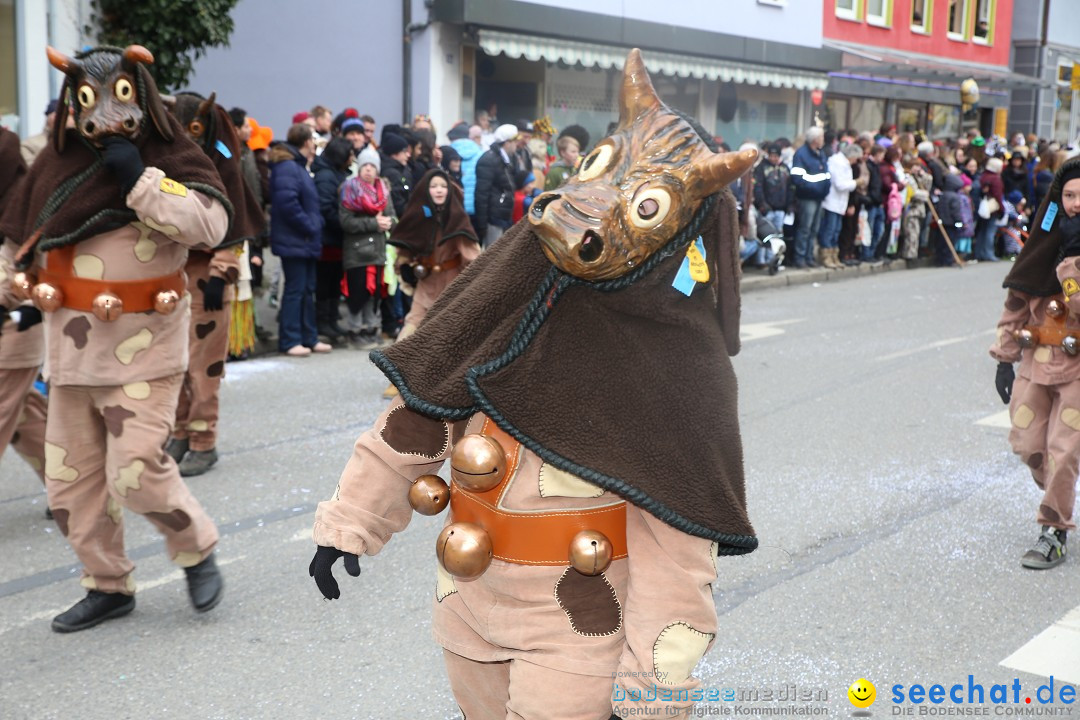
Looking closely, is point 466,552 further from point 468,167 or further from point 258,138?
point 468,167

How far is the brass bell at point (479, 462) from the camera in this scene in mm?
2184

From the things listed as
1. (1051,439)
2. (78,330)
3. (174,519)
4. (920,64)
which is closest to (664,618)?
(174,519)

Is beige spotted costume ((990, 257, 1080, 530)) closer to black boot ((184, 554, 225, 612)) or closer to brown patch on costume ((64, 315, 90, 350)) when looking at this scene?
black boot ((184, 554, 225, 612))

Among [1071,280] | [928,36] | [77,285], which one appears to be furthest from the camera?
[928,36]

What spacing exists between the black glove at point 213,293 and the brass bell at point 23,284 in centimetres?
191

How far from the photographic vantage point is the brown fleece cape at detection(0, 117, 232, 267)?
4105 millimetres

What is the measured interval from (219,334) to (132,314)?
210 centimetres

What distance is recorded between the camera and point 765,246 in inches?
624

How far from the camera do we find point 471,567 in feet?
7.22

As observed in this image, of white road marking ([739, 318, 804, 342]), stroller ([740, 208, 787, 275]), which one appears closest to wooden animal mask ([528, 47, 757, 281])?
white road marking ([739, 318, 804, 342])

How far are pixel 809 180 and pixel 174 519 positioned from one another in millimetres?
13210

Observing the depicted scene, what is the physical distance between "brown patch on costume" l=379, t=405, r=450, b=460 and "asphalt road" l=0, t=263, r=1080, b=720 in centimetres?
54

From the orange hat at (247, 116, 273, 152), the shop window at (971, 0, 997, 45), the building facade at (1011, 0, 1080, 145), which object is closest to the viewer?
the orange hat at (247, 116, 273, 152)

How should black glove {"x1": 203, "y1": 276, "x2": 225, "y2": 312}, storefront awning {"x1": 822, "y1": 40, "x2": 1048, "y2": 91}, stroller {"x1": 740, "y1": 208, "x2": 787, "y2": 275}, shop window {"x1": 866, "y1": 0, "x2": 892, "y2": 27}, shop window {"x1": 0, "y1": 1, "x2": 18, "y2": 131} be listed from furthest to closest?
1. shop window {"x1": 866, "y1": 0, "x2": 892, "y2": 27}
2. storefront awning {"x1": 822, "y1": 40, "x2": 1048, "y2": 91}
3. stroller {"x1": 740, "y1": 208, "x2": 787, "y2": 275}
4. shop window {"x1": 0, "y1": 1, "x2": 18, "y2": 131}
5. black glove {"x1": 203, "y1": 276, "x2": 225, "y2": 312}
